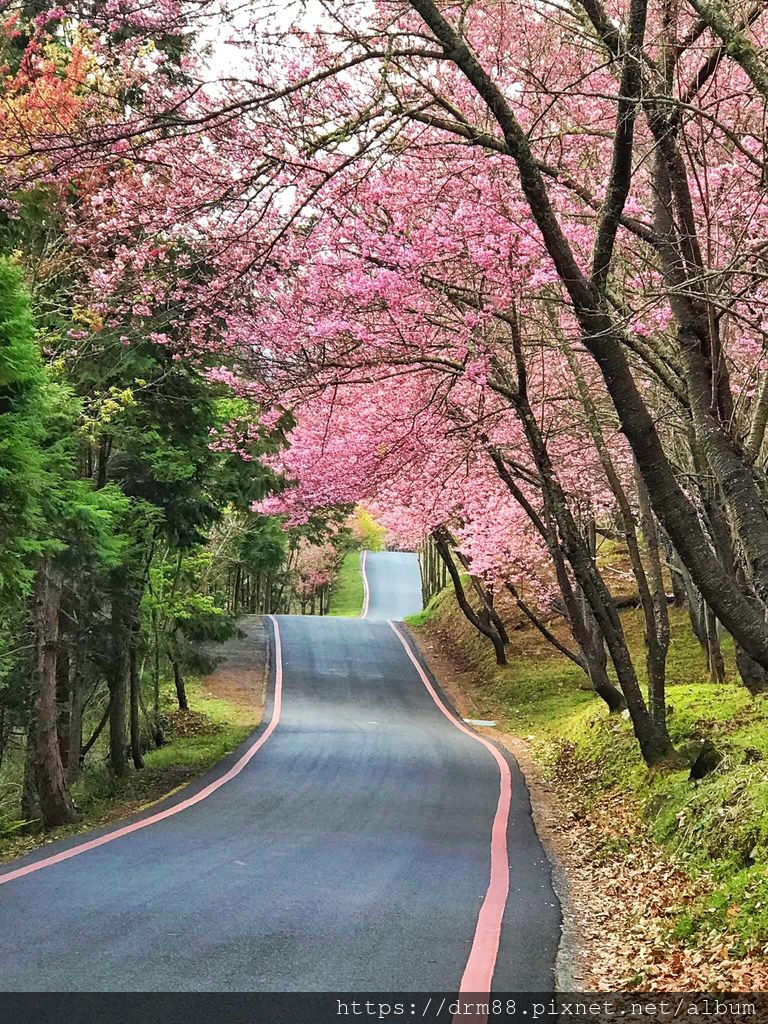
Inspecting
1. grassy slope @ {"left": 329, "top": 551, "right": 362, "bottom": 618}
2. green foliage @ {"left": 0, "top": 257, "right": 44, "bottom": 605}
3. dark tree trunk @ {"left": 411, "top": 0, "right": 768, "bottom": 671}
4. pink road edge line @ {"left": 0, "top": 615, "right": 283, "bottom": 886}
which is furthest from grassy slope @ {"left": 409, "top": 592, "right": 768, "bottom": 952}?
grassy slope @ {"left": 329, "top": 551, "right": 362, "bottom": 618}

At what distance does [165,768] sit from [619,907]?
33.6ft

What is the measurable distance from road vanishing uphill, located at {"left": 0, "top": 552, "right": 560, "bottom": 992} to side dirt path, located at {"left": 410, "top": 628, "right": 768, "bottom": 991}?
0.64ft

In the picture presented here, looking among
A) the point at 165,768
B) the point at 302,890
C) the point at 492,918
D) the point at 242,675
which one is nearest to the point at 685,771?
the point at 492,918

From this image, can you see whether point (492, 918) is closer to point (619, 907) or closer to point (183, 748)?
point (619, 907)

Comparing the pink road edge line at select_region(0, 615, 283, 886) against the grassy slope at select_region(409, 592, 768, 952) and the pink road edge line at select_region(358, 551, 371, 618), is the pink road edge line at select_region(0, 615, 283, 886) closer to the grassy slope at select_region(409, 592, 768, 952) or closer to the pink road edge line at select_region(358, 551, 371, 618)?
the grassy slope at select_region(409, 592, 768, 952)

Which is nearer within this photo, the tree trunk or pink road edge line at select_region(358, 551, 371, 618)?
the tree trunk

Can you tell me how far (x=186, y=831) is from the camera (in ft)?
28.7

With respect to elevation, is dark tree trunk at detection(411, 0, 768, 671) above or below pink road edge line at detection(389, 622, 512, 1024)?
above

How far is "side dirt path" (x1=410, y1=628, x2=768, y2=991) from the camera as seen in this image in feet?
15.7

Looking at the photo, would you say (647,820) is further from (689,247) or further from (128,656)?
(128,656)

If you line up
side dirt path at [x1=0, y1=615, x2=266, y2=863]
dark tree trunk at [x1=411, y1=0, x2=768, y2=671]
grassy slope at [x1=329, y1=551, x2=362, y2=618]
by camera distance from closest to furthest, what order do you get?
dark tree trunk at [x1=411, y1=0, x2=768, y2=671] < side dirt path at [x1=0, y1=615, x2=266, y2=863] < grassy slope at [x1=329, y1=551, x2=362, y2=618]

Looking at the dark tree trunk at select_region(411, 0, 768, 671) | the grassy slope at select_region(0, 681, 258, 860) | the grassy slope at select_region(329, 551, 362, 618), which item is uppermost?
the dark tree trunk at select_region(411, 0, 768, 671)

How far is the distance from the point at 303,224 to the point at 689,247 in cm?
364

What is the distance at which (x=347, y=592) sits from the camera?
192ft
